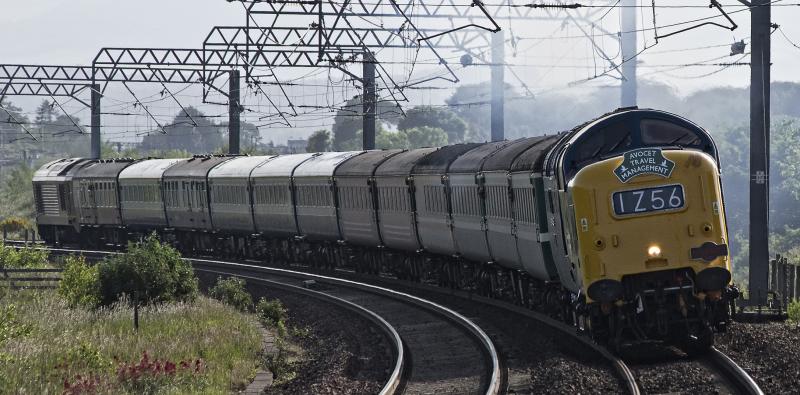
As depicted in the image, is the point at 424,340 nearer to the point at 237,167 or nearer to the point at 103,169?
the point at 237,167

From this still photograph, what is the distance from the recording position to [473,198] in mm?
26906

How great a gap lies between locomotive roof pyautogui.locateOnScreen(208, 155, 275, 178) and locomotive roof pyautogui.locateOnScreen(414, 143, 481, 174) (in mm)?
15782

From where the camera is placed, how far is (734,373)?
15.9m

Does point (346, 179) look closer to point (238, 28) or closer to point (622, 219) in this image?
point (238, 28)

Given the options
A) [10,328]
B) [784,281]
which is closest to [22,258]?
[10,328]

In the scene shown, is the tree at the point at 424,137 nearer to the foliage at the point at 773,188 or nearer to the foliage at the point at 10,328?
the foliage at the point at 773,188

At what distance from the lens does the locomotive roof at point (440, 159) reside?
98.1 ft

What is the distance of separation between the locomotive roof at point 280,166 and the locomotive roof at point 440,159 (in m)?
12.0

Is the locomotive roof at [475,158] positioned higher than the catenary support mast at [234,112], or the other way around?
the catenary support mast at [234,112]

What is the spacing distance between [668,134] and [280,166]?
2818cm

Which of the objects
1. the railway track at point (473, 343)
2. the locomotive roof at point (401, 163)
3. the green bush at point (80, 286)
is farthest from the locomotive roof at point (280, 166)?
the green bush at point (80, 286)

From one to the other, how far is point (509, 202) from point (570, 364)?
671 cm

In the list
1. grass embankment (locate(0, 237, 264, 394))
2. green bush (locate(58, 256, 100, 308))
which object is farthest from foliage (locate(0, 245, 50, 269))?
green bush (locate(58, 256, 100, 308))

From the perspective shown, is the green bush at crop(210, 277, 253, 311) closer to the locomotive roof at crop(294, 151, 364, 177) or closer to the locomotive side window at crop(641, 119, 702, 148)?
the locomotive roof at crop(294, 151, 364, 177)
